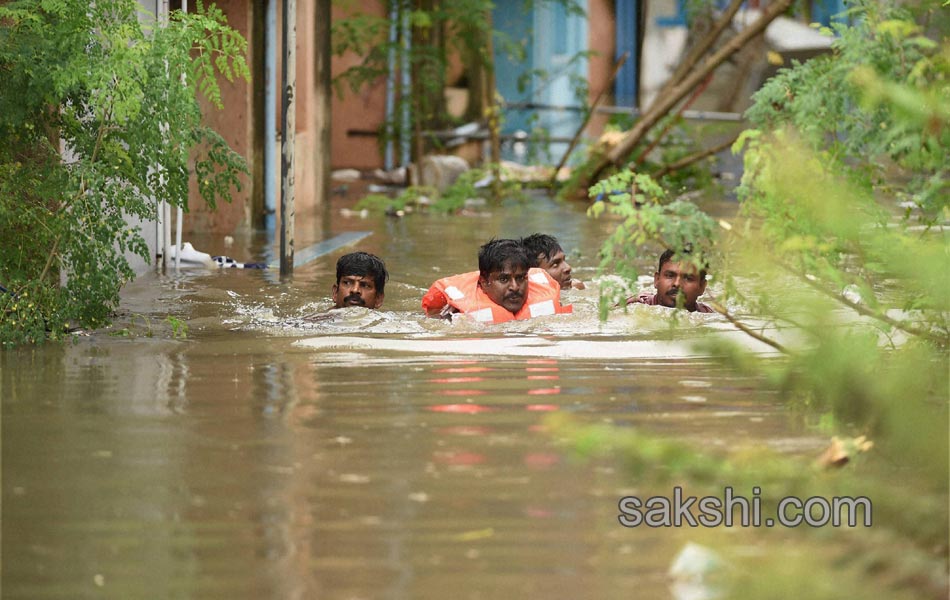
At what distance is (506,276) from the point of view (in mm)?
8422

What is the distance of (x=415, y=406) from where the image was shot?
18.8 ft

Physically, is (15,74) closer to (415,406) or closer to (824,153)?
(415,406)

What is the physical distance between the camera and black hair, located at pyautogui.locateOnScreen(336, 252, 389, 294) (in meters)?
8.84

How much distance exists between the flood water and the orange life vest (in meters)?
0.15

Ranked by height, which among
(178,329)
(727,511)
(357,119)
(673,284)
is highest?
(357,119)

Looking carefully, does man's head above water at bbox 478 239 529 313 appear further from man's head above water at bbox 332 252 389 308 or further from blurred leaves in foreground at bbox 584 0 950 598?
blurred leaves in foreground at bbox 584 0 950 598

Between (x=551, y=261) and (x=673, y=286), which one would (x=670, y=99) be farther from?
(x=673, y=286)

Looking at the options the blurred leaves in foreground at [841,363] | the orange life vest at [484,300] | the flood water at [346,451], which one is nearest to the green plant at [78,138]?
the flood water at [346,451]

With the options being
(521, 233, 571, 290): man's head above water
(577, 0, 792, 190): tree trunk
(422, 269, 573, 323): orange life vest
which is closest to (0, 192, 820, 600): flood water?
(422, 269, 573, 323): orange life vest

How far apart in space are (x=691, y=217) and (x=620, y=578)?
6.60 feet

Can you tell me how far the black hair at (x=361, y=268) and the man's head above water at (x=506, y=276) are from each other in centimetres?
74

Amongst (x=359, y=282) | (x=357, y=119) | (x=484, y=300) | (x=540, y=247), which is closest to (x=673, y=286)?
(x=484, y=300)

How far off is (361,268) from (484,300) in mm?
860

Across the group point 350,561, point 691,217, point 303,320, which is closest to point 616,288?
point 691,217
